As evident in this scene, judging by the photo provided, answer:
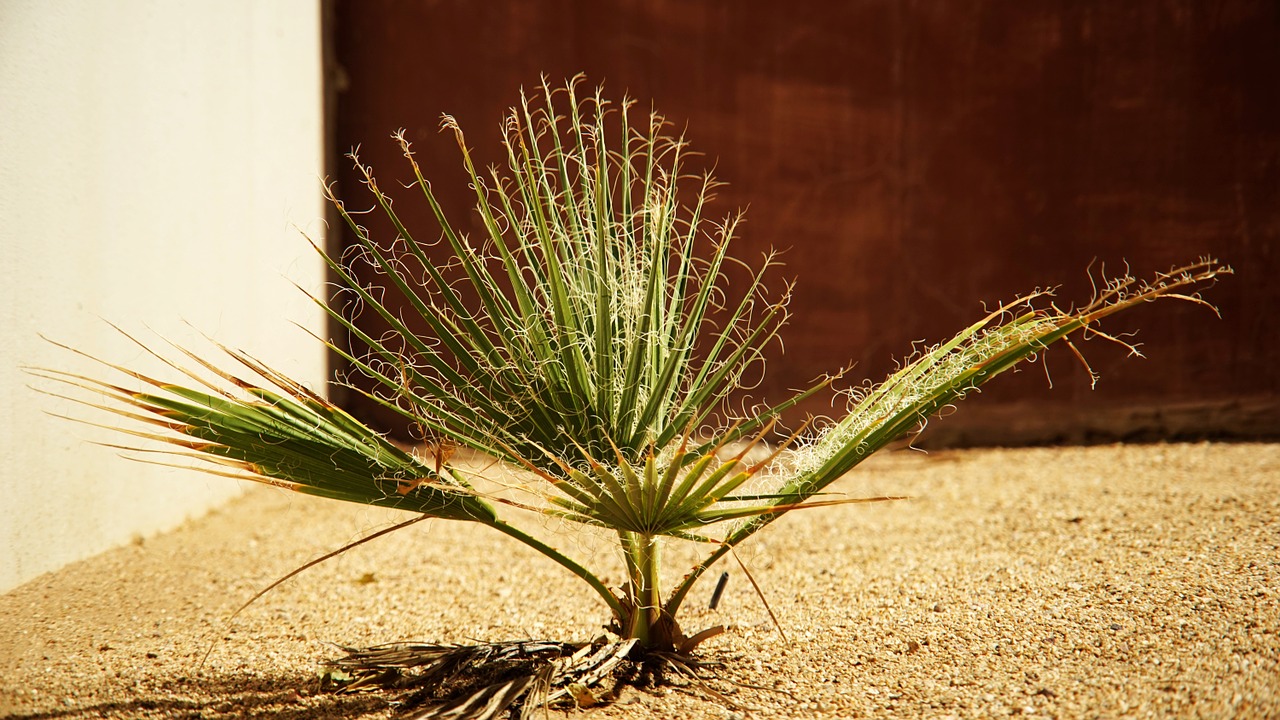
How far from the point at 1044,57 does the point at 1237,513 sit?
2818mm

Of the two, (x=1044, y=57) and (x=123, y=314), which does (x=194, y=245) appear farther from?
(x=1044, y=57)

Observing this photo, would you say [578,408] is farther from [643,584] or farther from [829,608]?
[829,608]

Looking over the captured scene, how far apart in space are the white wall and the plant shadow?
998 mm

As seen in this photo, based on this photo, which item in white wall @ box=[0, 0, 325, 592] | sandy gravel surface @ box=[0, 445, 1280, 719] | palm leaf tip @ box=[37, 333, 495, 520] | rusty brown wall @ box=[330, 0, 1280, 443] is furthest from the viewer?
rusty brown wall @ box=[330, 0, 1280, 443]

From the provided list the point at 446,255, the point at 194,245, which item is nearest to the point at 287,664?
the point at 194,245

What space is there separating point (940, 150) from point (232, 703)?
4299 mm

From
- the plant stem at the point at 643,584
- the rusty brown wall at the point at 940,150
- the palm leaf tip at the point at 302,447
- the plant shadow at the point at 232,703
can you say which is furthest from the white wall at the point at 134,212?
the plant stem at the point at 643,584

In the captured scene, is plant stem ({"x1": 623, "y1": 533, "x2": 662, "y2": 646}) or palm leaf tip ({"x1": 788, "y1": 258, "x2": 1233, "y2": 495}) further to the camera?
plant stem ({"x1": 623, "y1": 533, "x2": 662, "y2": 646})

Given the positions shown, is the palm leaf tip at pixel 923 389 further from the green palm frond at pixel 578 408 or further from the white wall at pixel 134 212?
the white wall at pixel 134 212

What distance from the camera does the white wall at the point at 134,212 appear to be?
2740mm

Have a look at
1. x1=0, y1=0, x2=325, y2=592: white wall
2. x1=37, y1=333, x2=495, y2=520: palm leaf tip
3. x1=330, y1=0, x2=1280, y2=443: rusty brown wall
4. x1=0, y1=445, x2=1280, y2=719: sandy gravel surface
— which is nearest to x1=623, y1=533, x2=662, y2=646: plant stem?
x1=0, y1=445, x2=1280, y2=719: sandy gravel surface

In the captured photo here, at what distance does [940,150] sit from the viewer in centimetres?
500

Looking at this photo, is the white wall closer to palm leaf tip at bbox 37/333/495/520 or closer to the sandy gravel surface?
the sandy gravel surface

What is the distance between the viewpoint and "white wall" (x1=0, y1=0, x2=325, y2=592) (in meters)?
2.74
